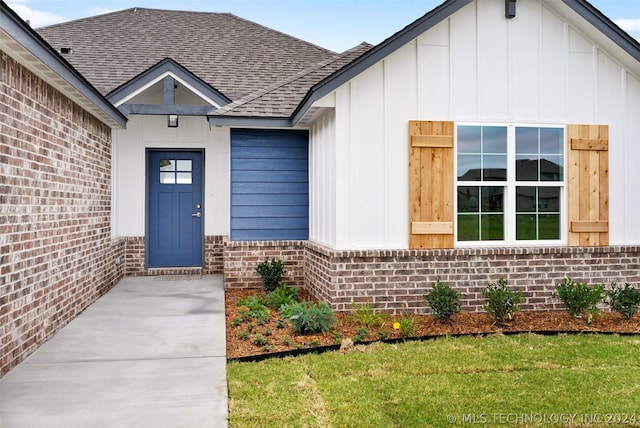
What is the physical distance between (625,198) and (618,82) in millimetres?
1685

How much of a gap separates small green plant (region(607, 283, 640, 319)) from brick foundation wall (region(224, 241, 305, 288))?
15.8 ft

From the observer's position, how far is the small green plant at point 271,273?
358 inches

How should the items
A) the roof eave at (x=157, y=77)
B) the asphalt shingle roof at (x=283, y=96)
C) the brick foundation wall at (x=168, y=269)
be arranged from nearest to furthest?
the asphalt shingle roof at (x=283, y=96) → the roof eave at (x=157, y=77) → the brick foundation wall at (x=168, y=269)

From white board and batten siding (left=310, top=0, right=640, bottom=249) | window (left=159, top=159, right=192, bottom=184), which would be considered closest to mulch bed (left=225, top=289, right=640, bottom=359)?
white board and batten siding (left=310, top=0, right=640, bottom=249)

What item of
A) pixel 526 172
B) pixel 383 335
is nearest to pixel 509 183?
pixel 526 172

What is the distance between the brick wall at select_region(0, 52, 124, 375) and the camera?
503 centimetres

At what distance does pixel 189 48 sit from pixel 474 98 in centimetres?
741

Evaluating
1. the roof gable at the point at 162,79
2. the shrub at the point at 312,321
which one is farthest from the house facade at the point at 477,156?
the roof gable at the point at 162,79

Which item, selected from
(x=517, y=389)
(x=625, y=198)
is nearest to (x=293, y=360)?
(x=517, y=389)

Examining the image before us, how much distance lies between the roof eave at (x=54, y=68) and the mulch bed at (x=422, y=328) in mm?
3405

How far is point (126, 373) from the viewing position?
4.96 meters

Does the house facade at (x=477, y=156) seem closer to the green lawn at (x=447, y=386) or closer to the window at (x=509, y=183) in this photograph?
the window at (x=509, y=183)

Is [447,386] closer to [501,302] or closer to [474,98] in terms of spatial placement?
[501,302]

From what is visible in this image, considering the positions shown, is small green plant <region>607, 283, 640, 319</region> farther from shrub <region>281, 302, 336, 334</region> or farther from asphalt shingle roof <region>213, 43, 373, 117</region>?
asphalt shingle roof <region>213, 43, 373, 117</region>
